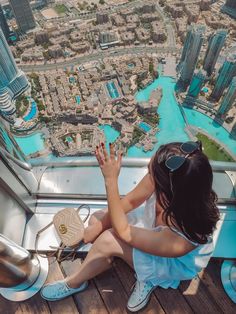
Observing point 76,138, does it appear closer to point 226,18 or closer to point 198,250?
point 198,250

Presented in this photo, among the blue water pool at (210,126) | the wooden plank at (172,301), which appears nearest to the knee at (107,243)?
the wooden plank at (172,301)

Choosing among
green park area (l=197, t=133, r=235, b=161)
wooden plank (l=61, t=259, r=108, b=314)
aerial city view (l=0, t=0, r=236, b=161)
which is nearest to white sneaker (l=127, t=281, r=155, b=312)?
wooden plank (l=61, t=259, r=108, b=314)

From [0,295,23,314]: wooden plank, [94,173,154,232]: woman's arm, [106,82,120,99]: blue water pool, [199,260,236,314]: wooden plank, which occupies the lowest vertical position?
[106,82,120,99]: blue water pool

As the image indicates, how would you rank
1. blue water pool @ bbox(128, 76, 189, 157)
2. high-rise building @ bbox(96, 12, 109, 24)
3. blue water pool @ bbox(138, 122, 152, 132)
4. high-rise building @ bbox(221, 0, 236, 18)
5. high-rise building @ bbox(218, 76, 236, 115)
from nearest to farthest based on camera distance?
1. blue water pool @ bbox(128, 76, 189, 157)
2. high-rise building @ bbox(218, 76, 236, 115)
3. blue water pool @ bbox(138, 122, 152, 132)
4. high-rise building @ bbox(221, 0, 236, 18)
5. high-rise building @ bbox(96, 12, 109, 24)

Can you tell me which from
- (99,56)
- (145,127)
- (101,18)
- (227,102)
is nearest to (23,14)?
(101,18)

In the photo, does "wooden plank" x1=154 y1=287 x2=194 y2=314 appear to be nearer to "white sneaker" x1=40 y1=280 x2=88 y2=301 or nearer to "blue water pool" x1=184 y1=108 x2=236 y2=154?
"white sneaker" x1=40 y1=280 x2=88 y2=301

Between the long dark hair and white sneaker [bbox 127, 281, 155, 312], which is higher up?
the long dark hair
